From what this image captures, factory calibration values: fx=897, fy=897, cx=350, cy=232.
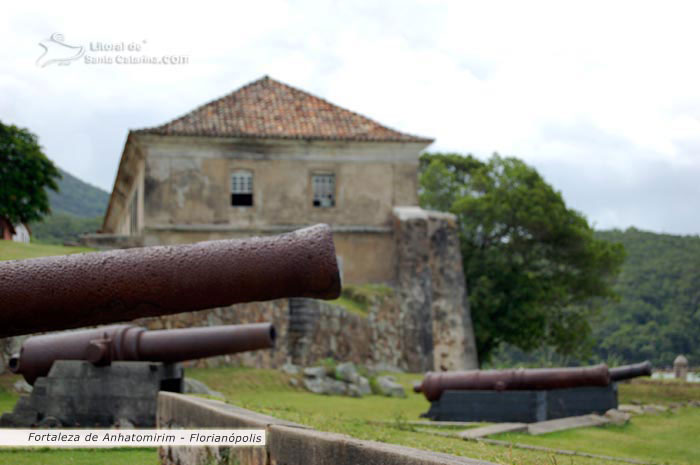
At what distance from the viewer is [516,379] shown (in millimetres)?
12258

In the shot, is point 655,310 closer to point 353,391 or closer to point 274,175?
point 274,175

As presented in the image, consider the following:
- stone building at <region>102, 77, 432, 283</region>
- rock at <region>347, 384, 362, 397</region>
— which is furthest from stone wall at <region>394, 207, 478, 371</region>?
rock at <region>347, 384, 362, 397</region>

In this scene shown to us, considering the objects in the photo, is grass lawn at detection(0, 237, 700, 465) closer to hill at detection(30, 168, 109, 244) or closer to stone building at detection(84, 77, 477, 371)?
stone building at detection(84, 77, 477, 371)

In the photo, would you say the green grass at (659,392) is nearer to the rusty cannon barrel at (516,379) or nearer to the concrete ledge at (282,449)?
the rusty cannon barrel at (516,379)

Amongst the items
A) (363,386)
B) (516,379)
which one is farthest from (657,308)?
(516,379)

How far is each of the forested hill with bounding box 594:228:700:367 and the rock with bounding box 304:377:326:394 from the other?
859 inches

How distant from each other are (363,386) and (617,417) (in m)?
7.55

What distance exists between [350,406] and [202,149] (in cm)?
1394

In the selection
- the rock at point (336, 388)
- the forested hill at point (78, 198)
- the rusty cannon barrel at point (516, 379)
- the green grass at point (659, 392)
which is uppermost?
the forested hill at point (78, 198)

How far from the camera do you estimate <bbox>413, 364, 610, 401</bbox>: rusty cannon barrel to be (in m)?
12.3

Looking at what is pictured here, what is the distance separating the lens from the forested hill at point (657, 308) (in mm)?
40156

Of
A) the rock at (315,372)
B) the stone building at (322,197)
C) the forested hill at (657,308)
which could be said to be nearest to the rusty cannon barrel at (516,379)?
the rock at (315,372)

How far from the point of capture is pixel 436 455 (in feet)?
13.4

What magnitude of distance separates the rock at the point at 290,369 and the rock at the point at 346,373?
2.99ft
